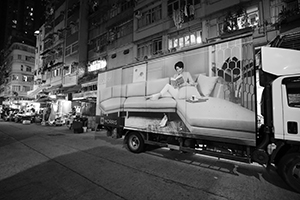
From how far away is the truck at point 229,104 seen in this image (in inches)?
154

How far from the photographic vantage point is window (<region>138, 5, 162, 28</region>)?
15.8m

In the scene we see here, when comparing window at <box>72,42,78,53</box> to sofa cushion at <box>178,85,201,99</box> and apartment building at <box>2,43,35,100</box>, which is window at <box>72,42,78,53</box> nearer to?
sofa cushion at <box>178,85,201,99</box>

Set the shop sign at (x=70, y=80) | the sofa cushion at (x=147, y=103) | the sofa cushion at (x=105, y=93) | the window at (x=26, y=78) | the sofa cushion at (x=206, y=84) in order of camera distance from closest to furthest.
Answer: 1. the sofa cushion at (x=206, y=84)
2. the sofa cushion at (x=147, y=103)
3. the sofa cushion at (x=105, y=93)
4. the shop sign at (x=70, y=80)
5. the window at (x=26, y=78)

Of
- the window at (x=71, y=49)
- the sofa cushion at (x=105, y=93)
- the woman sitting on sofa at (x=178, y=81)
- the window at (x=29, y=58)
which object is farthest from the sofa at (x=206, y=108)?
the window at (x=29, y=58)

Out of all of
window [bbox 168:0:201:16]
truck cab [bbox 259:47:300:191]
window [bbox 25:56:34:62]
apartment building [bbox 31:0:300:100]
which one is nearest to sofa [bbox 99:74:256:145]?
truck cab [bbox 259:47:300:191]

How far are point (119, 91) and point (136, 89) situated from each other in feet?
3.60

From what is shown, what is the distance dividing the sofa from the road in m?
1.27

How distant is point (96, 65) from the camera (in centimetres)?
2205

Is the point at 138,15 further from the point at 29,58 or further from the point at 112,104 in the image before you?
the point at 29,58

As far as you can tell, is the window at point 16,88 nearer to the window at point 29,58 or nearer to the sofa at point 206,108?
the window at point 29,58

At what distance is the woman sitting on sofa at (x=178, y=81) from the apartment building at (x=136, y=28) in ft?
16.2

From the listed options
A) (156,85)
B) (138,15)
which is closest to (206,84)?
(156,85)

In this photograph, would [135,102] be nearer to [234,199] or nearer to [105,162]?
[105,162]

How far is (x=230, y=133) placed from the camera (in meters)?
4.43
